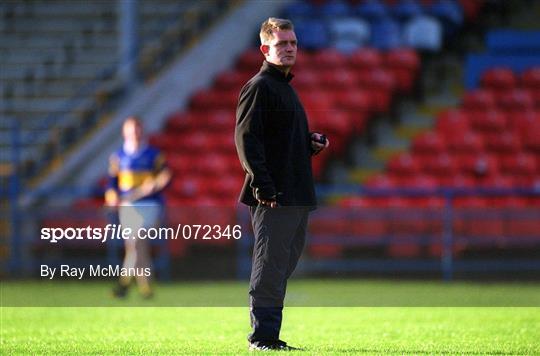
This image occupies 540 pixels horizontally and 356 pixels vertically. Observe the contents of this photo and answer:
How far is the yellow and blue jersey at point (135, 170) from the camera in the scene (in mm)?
12164

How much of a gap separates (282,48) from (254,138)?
0.50m

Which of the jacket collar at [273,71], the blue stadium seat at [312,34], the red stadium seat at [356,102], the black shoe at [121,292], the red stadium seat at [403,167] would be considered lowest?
the black shoe at [121,292]

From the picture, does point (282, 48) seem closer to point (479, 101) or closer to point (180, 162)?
point (180, 162)

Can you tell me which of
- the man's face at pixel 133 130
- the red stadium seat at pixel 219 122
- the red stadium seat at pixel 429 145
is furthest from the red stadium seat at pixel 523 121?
the man's face at pixel 133 130

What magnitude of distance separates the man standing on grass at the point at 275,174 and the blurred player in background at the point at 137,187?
5.14 m

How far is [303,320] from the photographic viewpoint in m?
9.77

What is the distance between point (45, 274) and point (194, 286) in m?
1.78

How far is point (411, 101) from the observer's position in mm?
18469

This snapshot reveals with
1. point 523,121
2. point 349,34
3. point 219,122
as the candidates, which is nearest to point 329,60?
point 349,34

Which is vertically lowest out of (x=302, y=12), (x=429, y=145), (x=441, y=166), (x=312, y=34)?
(x=441, y=166)

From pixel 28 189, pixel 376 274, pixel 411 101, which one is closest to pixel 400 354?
pixel 376 274

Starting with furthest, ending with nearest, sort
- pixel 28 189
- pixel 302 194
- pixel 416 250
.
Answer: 1. pixel 28 189
2. pixel 416 250
3. pixel 302 194

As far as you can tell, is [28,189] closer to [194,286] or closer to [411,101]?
[194,286]

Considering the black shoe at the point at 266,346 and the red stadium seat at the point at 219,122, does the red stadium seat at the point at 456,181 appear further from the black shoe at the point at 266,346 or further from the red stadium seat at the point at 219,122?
the black shoe at the point at 266,346
